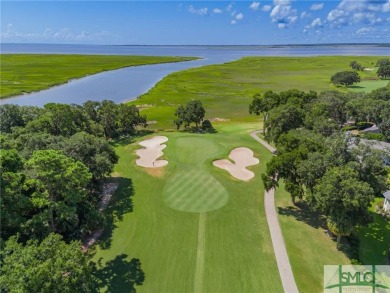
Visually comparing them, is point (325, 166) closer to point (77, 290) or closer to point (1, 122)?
point (77, 290)

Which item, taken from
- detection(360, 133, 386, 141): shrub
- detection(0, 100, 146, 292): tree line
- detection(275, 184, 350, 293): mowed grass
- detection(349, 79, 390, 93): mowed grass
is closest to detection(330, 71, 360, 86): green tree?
detection(349, 79, 390, 93): mowed grass

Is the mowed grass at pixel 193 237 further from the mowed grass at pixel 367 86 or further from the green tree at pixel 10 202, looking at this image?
the mowed grass at pixel 367 86

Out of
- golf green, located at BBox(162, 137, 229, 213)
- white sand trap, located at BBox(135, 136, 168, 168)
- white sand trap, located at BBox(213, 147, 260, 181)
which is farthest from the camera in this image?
white sand trap, located at BBox(135, 136, 168, 168)

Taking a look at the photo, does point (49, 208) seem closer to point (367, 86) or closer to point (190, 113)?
point (190, 113)

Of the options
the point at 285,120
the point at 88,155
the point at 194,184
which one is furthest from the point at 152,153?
the point at 285,120

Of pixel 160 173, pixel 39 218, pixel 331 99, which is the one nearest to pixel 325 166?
pixel 160 173

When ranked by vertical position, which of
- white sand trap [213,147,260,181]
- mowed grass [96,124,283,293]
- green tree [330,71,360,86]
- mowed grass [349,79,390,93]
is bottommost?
mowed grass [349,79,390,93]

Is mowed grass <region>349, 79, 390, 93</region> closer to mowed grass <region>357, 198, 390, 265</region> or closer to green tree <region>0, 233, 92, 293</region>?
mowed grass <region>357, 198, 390, 265</region>
